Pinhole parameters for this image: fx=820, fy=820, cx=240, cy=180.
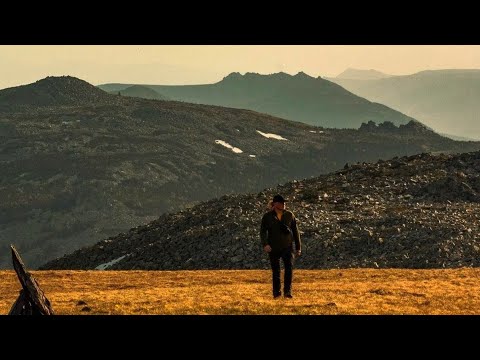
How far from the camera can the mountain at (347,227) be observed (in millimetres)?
51281

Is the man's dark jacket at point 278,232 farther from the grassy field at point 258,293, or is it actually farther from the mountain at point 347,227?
the mountain at point 347,227

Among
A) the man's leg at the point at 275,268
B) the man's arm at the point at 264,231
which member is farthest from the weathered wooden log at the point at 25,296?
the man's leg at the point at 275,268

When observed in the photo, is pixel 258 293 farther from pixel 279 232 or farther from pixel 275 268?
pixel 279 232

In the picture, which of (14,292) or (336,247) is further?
(336,247)

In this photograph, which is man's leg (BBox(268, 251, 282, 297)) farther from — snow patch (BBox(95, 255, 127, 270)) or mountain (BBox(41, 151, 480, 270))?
snow patch (BBox(95, 255, 127, 270))

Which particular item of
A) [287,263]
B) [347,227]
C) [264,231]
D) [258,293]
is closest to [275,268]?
[287,263]

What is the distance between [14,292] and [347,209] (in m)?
32.3

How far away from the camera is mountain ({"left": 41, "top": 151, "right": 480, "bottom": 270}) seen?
5128cm

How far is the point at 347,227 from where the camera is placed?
56562 millimetres

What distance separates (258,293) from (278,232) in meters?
6.89
